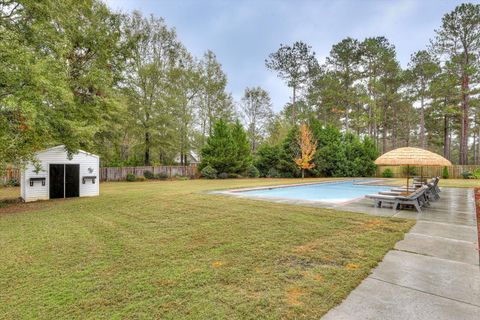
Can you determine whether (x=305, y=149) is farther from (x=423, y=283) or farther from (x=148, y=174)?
(x=423, y=283)

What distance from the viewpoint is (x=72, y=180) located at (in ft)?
33.9

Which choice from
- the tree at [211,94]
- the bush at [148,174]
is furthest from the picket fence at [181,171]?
the tree at [211,94]

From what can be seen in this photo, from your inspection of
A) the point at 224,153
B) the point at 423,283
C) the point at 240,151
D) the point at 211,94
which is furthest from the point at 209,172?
the point at 423,283

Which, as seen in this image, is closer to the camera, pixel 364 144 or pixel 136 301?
pixel 136 301

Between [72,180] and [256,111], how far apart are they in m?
24.1

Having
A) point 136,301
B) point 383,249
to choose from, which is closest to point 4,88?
point 136,301

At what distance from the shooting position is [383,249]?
375 cm

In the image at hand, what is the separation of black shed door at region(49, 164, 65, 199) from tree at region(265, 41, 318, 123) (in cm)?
2138

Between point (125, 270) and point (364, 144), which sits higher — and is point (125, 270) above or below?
below

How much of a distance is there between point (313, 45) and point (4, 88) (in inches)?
978

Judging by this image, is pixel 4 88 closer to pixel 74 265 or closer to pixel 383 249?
pixel 74 265

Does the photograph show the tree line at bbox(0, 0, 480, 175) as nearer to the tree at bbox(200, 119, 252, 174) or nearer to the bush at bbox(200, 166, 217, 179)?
the tree at bbox(200, 119, 252, 174)

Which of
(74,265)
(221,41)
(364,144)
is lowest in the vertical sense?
(74,265)

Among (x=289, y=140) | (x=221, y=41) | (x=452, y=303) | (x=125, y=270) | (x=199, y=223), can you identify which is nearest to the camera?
(x=452, y=303)
